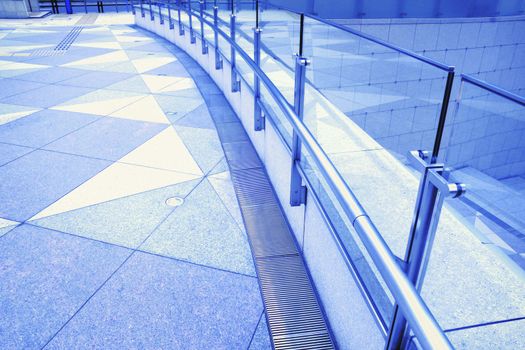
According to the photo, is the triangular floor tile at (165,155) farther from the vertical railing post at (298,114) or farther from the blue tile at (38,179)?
the vertical railing post at (298,114)

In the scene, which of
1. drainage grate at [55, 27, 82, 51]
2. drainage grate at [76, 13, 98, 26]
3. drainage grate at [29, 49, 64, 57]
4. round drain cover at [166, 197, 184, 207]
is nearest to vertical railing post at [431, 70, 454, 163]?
round drain cover at [166, 197, 184, 207]

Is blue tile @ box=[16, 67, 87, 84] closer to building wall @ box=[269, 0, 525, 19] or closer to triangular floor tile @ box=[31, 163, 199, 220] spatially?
triangular floor tile @ box=[31, 163, 199, 220]

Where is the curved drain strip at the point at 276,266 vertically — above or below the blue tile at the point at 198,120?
below

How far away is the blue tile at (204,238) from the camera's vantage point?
2.25 metres

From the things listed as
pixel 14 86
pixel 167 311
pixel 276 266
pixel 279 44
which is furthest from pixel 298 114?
pixel 14 86

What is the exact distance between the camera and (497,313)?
1.44 meters

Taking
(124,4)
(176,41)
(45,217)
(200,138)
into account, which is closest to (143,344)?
(45,217)

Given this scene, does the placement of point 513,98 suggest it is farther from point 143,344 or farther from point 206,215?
point 206,215

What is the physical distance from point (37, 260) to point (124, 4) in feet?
65.1

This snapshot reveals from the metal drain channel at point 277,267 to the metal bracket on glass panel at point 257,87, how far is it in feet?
1.02

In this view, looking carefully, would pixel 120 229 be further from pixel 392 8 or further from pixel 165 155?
pixel 392 8

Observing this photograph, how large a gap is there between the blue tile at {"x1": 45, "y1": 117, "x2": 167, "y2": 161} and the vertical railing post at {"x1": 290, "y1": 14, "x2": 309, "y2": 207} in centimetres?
199

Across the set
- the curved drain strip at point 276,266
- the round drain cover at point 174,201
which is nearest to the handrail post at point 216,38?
the curved drain strip at point 276,266

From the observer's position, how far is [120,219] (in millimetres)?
2619
